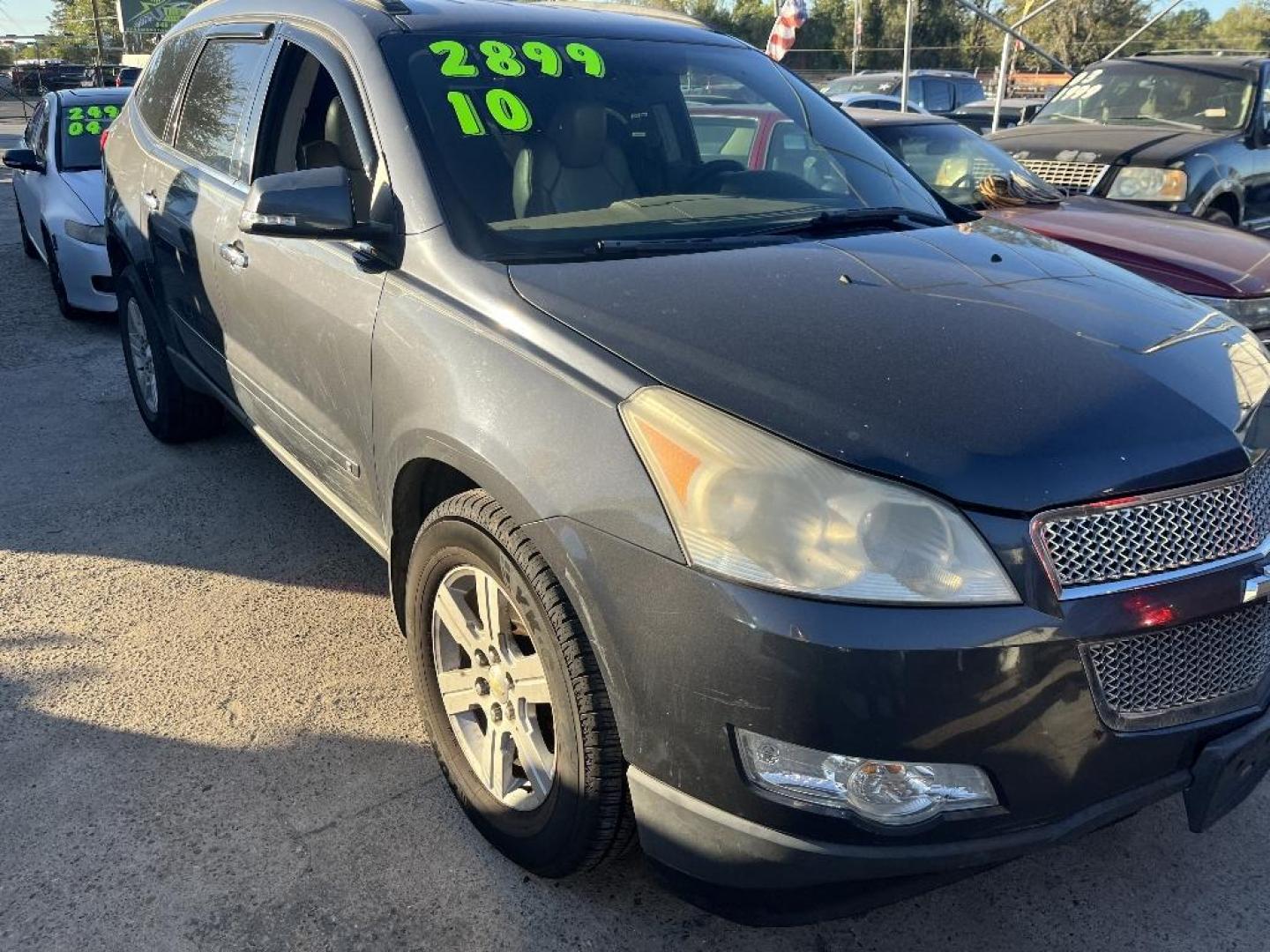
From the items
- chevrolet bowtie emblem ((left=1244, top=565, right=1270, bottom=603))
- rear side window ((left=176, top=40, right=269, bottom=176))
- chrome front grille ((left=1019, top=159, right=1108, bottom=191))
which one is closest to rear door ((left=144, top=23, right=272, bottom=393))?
rear side window ((left=176, top=40, right=269, bottom=176))

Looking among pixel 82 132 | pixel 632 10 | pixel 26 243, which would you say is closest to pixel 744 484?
pixel 632 10

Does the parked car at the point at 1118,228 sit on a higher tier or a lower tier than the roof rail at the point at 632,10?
lower

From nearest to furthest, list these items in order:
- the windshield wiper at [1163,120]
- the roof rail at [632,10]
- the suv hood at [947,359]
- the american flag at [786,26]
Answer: the suv hood at [947,359] → the roof rail at [632,10] → the windshield wiper at [1163,120] → the american flag at [786,26]

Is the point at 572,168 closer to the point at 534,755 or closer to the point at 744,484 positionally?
the point at 744,484

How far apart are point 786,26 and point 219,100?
13.8 m

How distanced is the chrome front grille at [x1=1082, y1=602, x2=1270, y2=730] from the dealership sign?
4057cm

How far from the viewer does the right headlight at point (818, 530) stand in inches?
71.4

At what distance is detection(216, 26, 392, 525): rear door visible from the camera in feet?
9.29

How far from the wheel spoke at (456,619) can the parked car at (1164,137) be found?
6358mm

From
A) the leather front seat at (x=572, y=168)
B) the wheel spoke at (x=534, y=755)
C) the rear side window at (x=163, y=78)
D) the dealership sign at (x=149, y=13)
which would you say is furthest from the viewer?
the dealership sign at (x=149, y=13)

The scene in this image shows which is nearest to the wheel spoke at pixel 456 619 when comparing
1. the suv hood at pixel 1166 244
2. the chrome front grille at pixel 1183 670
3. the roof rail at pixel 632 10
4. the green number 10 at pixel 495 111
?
the green number 10 at pixel 495 111

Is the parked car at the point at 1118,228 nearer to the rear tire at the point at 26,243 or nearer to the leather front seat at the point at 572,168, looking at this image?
the leather front seat at the point at 572,168

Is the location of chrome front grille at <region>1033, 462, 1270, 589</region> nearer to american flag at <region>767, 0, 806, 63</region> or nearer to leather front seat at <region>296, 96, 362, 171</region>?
leather front seat at <region>296, 96, 362, 171</region>

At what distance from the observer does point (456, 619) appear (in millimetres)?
2547
